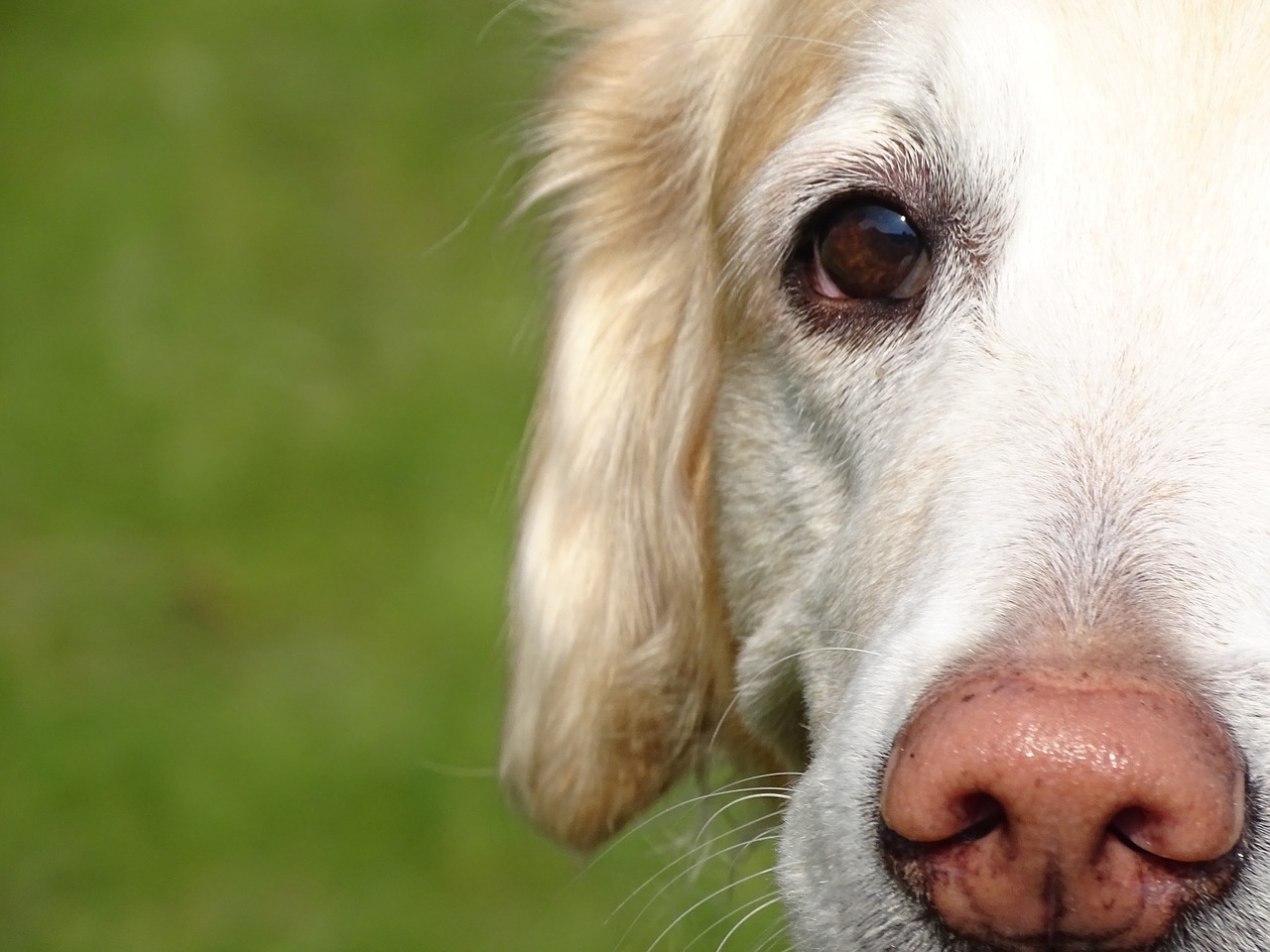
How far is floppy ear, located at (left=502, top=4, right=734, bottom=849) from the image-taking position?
10.3 ft

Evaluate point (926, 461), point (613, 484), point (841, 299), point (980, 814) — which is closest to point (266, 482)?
point (613, 484)

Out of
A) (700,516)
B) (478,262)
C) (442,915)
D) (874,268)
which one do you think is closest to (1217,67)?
(874,268)

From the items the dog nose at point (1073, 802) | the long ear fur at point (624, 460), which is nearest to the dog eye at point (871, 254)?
the long ear fur at point (624, 460)

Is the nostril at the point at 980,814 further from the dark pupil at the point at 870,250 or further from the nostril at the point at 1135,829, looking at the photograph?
the dark pupil at the point at 870,250

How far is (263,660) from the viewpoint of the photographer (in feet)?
19.2

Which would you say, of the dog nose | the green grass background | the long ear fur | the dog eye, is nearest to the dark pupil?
the dog eye

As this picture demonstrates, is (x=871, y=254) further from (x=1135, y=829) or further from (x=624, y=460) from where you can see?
(x=1135, y=829)

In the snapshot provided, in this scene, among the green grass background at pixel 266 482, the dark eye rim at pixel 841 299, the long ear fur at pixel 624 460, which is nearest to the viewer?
the dark eye rim at pixel 841 299

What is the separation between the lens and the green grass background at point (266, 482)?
16.9 ft

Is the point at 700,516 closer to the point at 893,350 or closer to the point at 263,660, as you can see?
the point at 893,350

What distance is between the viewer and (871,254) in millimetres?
2508

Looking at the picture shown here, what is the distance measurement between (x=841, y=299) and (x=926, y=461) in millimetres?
405

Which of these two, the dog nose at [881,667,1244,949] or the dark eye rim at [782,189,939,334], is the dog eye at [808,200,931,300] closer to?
the dark eye rim at [782,189,939,334]

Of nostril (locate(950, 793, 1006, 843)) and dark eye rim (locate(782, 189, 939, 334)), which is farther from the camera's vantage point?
dark eye rim (locate(782, 189, 939, 334))
